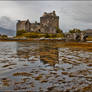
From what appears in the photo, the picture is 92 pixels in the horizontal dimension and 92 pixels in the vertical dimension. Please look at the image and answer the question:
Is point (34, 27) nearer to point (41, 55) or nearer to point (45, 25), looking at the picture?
point (45, 25)

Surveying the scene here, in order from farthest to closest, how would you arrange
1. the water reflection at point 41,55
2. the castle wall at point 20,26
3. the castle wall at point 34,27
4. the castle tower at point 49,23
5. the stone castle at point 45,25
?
the castle wall at point 20,26 → the castle wall at point 34,27 → the castle tower at point 49,23 → the stone castle at point 45,25 → the water reflection at point 41,55

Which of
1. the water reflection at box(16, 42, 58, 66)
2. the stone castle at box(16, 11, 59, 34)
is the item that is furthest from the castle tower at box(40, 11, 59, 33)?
the water reflection at box(16, 42, 58, 66)

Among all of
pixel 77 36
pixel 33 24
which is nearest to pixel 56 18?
pixel 33 24

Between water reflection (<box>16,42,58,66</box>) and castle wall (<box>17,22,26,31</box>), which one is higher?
castle wall (<box>17,22,26,31</box>)

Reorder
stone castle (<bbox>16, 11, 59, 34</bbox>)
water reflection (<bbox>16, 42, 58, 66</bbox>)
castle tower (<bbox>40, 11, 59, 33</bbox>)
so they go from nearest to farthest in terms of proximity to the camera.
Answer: water reflection (<bbox>16, 42, 58, 66</bbox>), stone castle (<bbox>16, 11, 59, 34</bbox>), castle tower (<bbox>40, 11, 59, 33</bbox>)

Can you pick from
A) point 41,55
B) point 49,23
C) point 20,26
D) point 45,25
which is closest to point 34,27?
point 45,25

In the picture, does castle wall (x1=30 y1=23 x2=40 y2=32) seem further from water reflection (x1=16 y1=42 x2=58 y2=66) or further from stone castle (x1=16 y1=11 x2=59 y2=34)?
water reflection (x1=16 y1=42 x2=58 y2=66)

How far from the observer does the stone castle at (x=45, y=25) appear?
126m

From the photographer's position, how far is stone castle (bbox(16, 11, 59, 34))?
125750 mm

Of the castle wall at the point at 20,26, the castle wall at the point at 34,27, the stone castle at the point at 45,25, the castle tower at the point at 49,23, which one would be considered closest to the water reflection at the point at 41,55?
the stone castle at the point at 45,25

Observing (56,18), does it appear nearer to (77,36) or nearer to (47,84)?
(77,36)

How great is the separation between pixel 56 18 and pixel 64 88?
4980 inches

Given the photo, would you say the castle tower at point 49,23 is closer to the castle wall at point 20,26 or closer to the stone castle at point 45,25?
the stone castle at point 45,25

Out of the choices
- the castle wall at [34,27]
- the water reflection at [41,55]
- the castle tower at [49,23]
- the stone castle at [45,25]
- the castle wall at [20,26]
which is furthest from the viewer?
the castle wall at [20,26]
